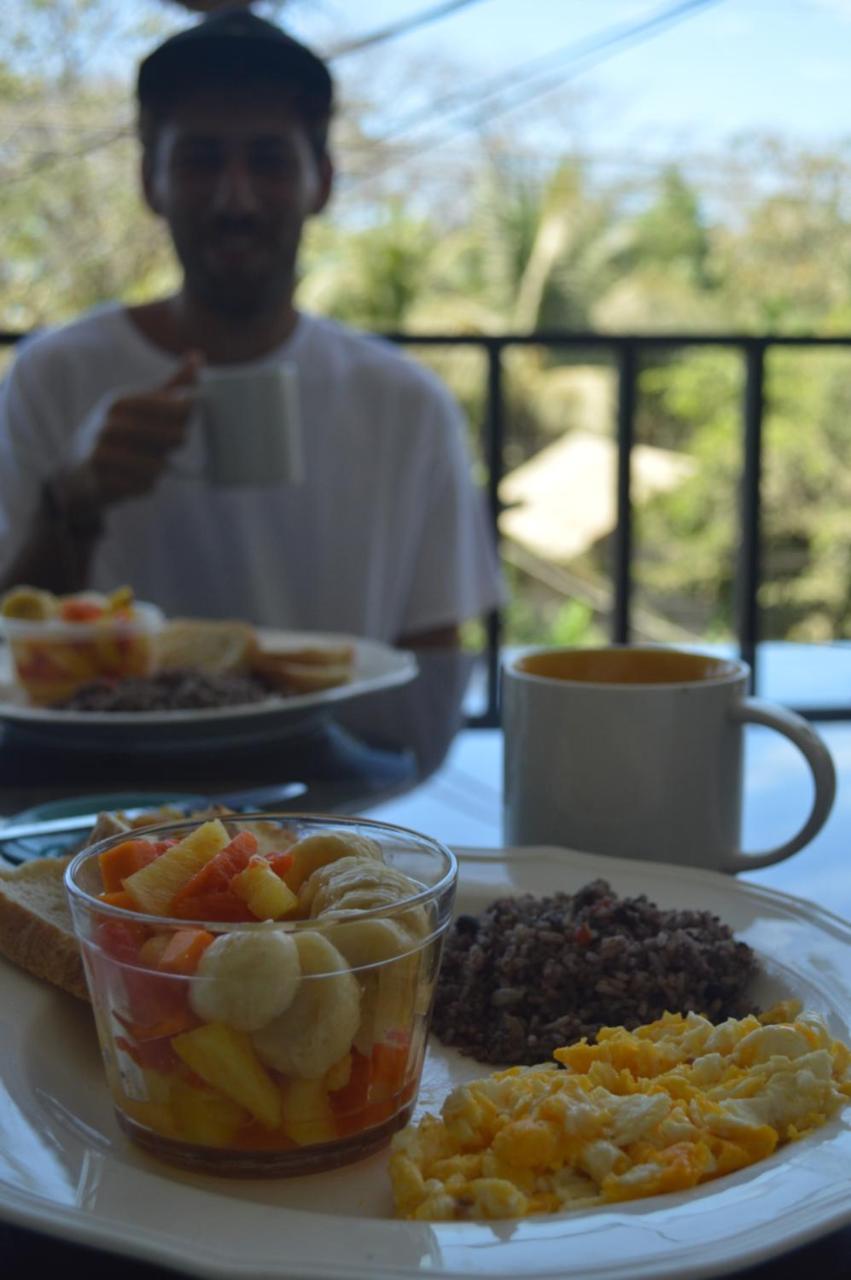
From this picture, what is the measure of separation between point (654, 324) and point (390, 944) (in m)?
16.1

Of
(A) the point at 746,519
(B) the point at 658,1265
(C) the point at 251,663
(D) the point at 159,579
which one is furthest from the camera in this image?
(A) the point at 746,519

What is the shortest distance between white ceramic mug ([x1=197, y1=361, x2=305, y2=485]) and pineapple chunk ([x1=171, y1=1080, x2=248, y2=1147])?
55.8 inches

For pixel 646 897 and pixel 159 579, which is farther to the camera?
pixel 159 579

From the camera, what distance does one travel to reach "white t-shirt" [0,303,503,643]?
8.18 feet

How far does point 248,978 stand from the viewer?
0.51 m

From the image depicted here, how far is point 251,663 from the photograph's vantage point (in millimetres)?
1462

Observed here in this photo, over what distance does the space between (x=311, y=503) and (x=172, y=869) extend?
2.05 meters

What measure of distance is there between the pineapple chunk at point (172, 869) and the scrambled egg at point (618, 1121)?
0.52ft

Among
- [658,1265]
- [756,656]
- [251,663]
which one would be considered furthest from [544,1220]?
[756,656]

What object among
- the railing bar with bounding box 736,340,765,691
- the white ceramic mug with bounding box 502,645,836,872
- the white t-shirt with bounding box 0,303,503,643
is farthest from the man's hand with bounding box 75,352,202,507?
the railing bar with bounding box 736,340,765,691

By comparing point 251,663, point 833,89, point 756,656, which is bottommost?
point 756,656

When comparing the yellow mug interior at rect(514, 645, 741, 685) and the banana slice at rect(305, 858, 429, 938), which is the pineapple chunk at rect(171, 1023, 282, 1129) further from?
the yellow mug interior at rect(514, 645, 741, 685)

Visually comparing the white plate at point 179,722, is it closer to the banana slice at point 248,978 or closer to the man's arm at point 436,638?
the banana slice at point 248,978

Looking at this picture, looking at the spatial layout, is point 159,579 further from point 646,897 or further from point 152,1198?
point 152,1198
